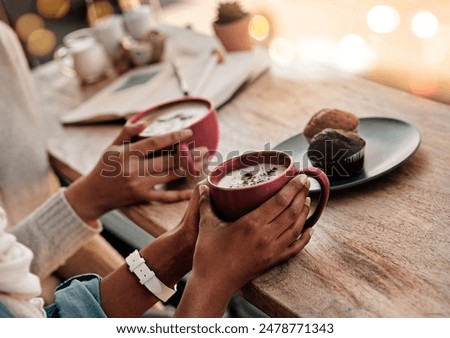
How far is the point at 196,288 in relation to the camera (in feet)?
2.47

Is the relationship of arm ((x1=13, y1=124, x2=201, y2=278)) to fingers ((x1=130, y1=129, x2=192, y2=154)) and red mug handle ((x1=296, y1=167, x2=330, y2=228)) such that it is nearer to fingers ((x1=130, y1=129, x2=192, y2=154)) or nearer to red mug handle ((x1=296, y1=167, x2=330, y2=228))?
fingers ((x1=130, y1=129, x2=192, y2=154))

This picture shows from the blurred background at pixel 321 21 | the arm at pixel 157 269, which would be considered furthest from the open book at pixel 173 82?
the blurred background at pixel 321 21

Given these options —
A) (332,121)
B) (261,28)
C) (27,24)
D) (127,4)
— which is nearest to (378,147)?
(332,121)

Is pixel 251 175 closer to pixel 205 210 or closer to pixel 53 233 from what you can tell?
pixel 205 210

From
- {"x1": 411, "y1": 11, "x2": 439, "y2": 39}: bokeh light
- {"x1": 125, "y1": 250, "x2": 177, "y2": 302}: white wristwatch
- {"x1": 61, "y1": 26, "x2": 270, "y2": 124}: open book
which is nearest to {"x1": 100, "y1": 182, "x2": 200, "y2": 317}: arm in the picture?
{"x1": 125, "y1": 250, "x2": 177, "y2": 302}: white wristwatch

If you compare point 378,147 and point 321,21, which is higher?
point 378,147

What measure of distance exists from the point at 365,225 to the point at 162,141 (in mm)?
415

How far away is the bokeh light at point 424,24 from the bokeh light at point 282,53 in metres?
1.93

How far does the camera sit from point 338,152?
2.88ft

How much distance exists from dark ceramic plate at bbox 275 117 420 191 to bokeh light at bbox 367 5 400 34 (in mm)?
2551

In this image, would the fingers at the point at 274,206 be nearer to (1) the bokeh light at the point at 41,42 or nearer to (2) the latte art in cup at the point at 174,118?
(2) the latte art in cup at the point at 174,118

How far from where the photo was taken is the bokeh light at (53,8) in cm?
368

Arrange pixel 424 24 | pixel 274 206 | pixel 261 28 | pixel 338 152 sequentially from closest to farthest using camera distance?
pixel 274 206, pixel 338 152, pixel 261 28, pixel 424 24
